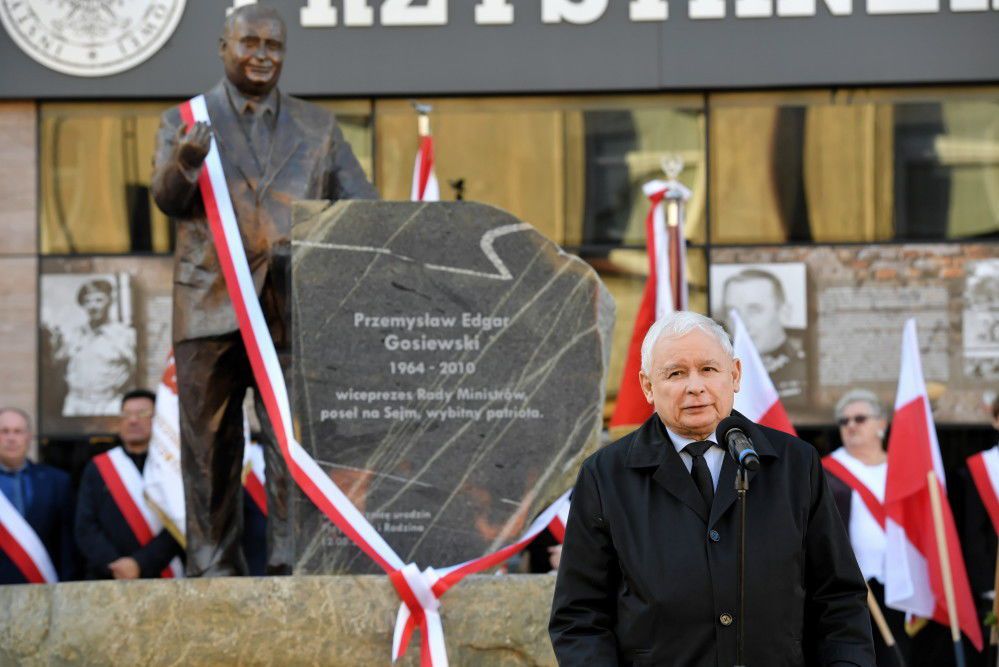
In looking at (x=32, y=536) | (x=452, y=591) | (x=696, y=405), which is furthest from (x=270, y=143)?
(x=696, y=405)

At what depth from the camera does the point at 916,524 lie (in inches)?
349

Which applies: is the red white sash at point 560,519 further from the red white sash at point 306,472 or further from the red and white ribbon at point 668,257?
the red and white ribbon at point 668,257

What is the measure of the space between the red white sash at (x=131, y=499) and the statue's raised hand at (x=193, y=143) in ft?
7.74

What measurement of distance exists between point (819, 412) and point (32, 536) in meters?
6.07

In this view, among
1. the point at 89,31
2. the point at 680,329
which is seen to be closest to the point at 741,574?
the point at 680,329

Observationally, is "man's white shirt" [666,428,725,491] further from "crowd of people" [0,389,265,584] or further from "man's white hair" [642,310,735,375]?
"crowd of people" [0,389,265,584]

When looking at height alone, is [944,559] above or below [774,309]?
below

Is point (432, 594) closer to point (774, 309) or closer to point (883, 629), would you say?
point (883, 629)

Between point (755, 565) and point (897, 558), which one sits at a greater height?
point (755, 565)

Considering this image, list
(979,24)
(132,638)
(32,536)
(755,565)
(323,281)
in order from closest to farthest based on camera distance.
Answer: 1. (755,565)
2. (132,638)
3. (323,281)
4. (32,536)
5. (979,24)

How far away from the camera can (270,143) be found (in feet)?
22.9

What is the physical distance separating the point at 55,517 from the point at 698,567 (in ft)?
18.7

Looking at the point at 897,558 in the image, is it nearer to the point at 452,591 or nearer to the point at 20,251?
the point at 452,591

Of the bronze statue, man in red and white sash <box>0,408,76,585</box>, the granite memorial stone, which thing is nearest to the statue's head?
the bronze statue
